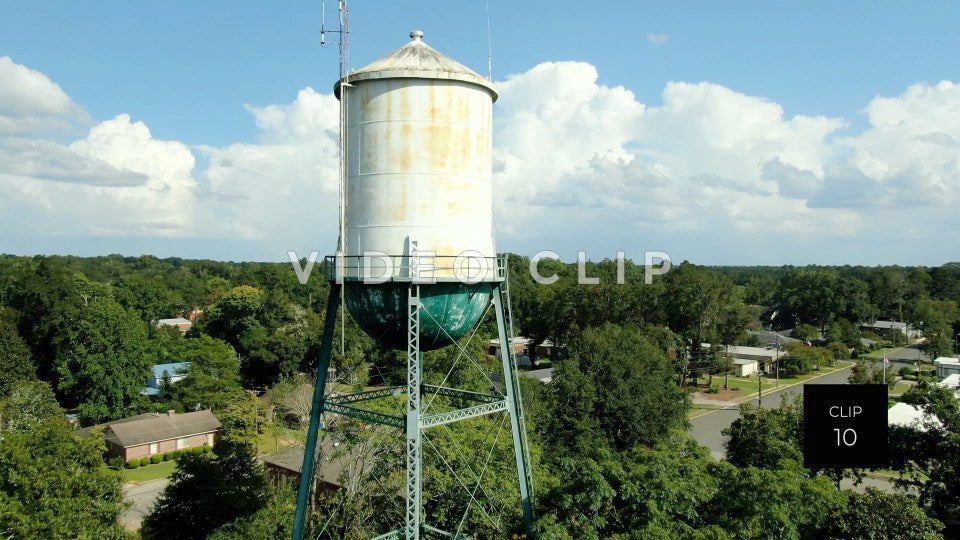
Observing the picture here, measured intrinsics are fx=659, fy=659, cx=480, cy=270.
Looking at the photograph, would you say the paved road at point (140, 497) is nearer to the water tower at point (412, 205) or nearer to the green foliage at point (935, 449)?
the water tower at point (412, 205)

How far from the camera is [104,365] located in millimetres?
34500

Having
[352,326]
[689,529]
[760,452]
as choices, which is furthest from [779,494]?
[352,326]

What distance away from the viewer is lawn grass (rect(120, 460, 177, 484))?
2800 centimetres

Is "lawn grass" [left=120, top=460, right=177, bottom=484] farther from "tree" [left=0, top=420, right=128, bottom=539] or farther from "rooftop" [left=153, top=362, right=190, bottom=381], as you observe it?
"tree" [left=0, top=420, right=128, bottom=539]

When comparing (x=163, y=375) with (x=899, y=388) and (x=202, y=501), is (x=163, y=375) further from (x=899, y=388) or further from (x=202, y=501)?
(x=899, y=388)

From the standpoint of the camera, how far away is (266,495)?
19.0 m

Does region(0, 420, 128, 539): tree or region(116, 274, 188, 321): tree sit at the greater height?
region(116, 274, 188, 321): tree

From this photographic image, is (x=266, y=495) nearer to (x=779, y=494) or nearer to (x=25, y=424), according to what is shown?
(x=25, y=424)

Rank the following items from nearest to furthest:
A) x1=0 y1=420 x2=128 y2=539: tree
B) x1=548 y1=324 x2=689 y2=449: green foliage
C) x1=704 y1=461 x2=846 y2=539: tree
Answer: x1=704 y1=461 x2=846 y2=539: tree < x1=0 y1=420 x2=128 y2=539: tree < x1=548 y1=324 x2=689 y2=449: green foliage

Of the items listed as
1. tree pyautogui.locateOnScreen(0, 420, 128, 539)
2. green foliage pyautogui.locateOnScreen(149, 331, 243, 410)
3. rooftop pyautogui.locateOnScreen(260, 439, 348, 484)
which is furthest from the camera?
green foliage pyautogui.locateOnScreen(149, 331, 243, 410)

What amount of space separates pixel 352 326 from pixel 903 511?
29821 mm

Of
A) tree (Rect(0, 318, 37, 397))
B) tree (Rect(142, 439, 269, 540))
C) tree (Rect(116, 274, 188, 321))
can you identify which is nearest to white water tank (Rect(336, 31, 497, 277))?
tree (Rect(142, 439, 269, 540))

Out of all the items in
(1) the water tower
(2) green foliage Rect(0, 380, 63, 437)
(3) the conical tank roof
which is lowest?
(2) green foliage Rect(0, 380, 63, 437)

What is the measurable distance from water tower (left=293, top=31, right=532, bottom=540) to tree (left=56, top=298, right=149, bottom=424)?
94.5ft
